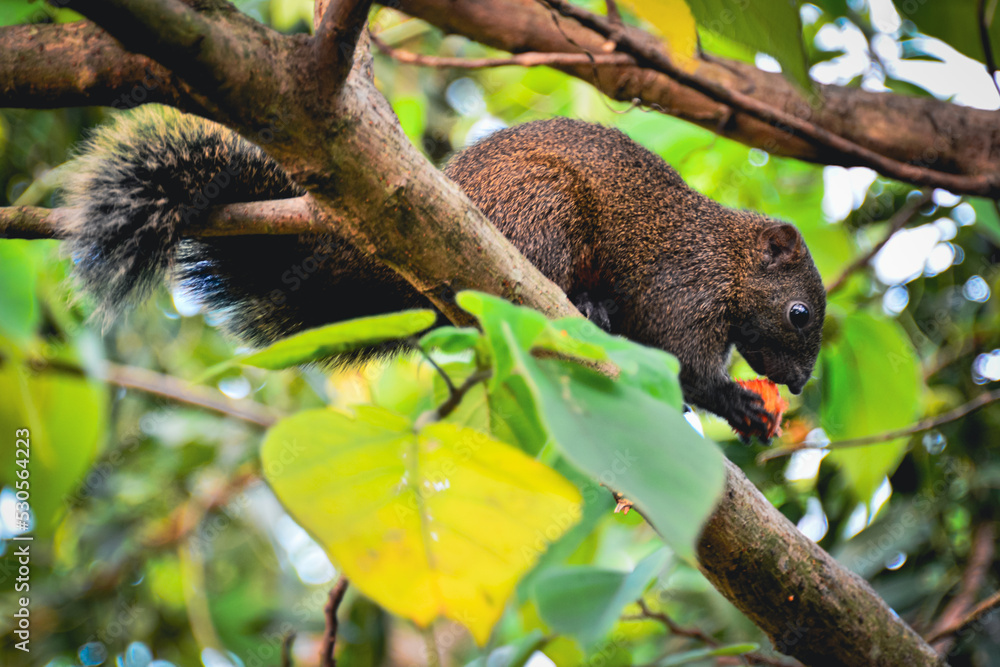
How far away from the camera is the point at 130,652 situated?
351 centimetres

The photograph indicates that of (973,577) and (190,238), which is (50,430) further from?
(973,577)

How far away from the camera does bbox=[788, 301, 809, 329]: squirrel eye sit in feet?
8.89

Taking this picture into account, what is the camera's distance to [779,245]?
286cm

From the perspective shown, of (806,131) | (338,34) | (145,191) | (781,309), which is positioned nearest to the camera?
(338,34)

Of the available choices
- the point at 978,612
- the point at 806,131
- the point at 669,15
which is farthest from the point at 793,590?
the point at 806,131

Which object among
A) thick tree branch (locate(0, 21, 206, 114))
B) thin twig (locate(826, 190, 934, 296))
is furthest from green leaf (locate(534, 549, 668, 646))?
thin twig (locate(826, 190, 934, 296))

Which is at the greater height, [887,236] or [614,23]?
[614,23]

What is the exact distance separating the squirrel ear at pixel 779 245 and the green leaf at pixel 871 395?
32cm

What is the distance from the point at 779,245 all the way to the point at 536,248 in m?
1.06

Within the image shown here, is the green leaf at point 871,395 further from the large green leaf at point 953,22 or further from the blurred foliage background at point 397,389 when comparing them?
the large green leaf at point 953,22

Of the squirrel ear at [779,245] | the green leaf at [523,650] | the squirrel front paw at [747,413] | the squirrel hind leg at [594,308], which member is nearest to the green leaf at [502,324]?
the green leaf at [523,650]

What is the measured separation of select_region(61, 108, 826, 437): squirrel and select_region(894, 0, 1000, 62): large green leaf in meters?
1.08

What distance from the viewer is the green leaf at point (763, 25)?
0.90m

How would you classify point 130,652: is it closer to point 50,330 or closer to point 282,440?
point 50,330
